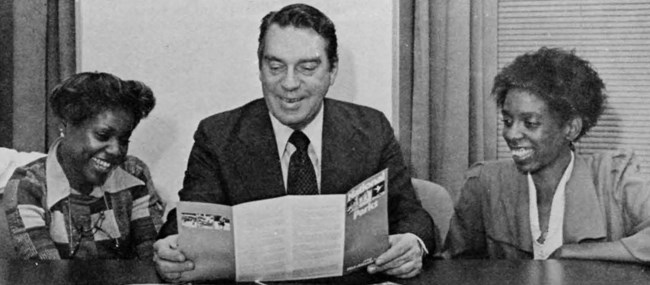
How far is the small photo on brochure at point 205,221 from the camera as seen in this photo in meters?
1.74

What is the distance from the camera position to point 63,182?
96.4 inches

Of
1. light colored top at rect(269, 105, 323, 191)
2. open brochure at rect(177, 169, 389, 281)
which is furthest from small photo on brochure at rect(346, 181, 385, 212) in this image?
light colored top at rect(269, 105, 323, 191)

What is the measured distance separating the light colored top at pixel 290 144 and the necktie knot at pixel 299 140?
13mm

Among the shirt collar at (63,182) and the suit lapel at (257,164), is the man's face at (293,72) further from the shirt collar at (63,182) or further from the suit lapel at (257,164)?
the shirt collar at (63,182)

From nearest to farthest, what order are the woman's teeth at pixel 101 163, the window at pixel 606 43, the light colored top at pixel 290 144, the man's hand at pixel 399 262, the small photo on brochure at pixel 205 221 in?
1. the small photo on brochure at pixel 205 221
2. the man's hand at pixel 399 262
3. the light colored top at pixel 290 144
4. the woman's teeth at pixel 101 163
5. the window at pixel 606 43

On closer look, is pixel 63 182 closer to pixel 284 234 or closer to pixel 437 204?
pixel 284 234

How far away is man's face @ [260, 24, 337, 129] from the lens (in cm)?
227

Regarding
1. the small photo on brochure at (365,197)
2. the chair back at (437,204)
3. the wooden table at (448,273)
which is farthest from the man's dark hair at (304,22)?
the wooden table at (448,273)

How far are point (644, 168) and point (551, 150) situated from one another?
98 centimetres

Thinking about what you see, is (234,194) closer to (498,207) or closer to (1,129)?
(498,207)

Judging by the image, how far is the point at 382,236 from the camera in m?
1.91

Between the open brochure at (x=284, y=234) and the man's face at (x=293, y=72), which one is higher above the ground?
the man's face at (x=293, y=72)

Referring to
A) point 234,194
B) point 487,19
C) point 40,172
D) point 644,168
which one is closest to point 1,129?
point 40,172

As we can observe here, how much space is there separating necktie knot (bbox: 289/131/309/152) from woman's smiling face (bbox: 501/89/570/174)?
2.09 feet
